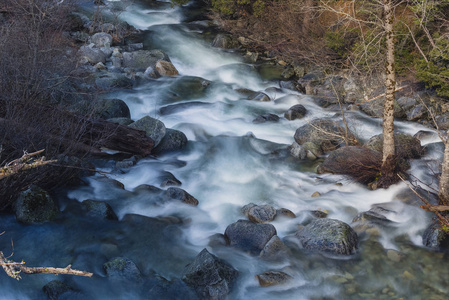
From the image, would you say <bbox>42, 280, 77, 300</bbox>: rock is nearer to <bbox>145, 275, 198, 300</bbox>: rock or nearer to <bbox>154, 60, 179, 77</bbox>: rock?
<bbox>145, 275, 198, 300</bbox>: rock

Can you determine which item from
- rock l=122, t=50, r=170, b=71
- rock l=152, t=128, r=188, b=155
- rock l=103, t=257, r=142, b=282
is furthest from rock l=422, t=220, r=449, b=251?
rock l=122, t=50, r=170, b=71

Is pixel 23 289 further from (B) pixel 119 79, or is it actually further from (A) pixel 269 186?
(B) pixel 119 79

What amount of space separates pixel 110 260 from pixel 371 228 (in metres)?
4.22

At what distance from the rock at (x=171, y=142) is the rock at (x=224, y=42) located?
7547 millimetres

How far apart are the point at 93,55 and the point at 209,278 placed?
10.6m

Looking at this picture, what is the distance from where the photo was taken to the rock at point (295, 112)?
496 inches

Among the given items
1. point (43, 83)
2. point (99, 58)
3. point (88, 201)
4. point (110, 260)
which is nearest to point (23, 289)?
point (110, 260)

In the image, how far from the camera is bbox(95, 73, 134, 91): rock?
512 inches

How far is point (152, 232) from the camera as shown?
7789mm

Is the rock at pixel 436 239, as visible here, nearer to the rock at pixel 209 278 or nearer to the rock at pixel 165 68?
the rock at pixel 209 278

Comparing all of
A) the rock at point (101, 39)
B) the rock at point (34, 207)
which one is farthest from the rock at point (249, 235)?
the rock at point (101, 39)

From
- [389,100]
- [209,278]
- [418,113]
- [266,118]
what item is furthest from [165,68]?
[209,278]

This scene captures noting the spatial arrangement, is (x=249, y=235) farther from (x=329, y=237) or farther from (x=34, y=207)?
(x=34, y=207)

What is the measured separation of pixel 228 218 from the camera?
8414mm
